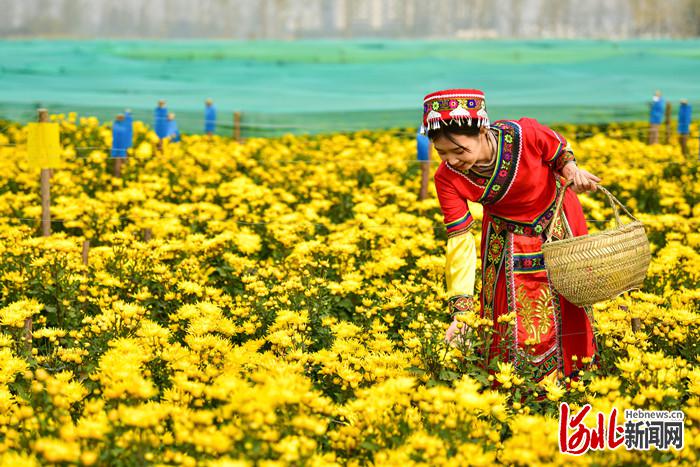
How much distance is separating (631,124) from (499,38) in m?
3.46

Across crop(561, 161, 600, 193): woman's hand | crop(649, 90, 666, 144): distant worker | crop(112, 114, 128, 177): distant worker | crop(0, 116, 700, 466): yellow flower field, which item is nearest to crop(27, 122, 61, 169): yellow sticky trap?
crop(0, 116, 700, 466): yellow flower field

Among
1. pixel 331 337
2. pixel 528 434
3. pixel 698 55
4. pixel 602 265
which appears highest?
pixel 698 55

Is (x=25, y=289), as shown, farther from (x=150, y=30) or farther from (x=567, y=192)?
(x=150, y=30)

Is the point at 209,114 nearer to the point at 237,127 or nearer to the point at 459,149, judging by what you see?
the point at 237,127

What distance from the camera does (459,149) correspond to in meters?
2.98

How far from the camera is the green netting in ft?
37.8

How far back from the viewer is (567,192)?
3334mm

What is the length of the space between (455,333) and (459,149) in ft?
2.26

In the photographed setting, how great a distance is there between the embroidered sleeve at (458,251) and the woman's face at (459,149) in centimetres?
15

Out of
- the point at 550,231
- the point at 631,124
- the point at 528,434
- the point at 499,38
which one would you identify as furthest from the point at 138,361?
the point at 499,38

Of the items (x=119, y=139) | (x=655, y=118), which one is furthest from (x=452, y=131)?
(x=655, y=118)

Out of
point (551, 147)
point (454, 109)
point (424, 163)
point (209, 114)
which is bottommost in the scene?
point (424, 163)

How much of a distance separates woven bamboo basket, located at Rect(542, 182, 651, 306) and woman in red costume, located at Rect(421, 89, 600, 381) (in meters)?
0.18

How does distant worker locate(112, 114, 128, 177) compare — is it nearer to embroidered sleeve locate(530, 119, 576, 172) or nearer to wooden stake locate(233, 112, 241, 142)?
wooden stake locate(233, 112, 241, 142)
